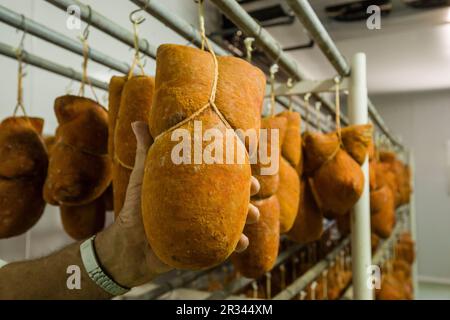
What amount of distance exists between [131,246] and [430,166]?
4770 mm

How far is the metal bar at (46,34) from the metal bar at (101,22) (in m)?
0.11

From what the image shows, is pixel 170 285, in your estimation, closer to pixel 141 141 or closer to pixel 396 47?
pixel 141 141

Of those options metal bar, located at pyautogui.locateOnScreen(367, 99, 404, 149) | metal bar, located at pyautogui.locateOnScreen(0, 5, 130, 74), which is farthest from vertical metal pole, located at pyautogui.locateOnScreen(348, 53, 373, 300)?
metal bar, located at pyautogui.locateOnScreen(0, 5, 130, 74)

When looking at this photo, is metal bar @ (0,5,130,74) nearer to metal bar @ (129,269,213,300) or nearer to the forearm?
the forearm

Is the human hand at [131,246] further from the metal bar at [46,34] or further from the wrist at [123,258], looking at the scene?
the metal bar at [46,34]

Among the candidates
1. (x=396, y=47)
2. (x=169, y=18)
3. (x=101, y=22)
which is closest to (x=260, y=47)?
(x=169, y=18)

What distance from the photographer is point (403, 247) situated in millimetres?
2748

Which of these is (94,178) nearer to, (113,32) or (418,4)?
(113,32)

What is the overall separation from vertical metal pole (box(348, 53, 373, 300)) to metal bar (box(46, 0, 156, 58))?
1.88 ft

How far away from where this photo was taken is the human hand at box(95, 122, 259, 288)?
19.4 inches

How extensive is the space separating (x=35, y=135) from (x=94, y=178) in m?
0.17

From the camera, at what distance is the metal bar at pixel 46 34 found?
721 mm

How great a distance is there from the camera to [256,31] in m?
0.75

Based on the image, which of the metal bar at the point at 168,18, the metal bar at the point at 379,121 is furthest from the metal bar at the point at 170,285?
the metal bar at the point at 379,121
